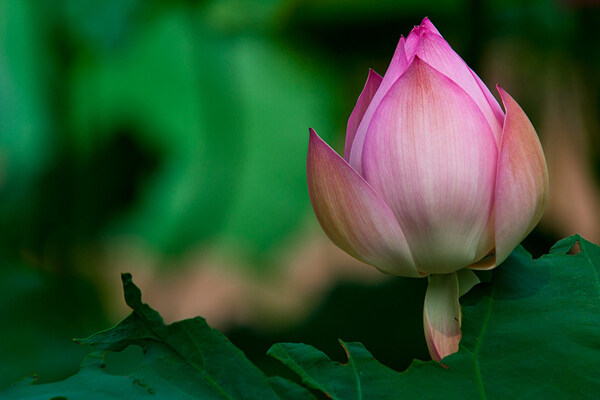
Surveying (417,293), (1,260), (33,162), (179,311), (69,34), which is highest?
(69,34)

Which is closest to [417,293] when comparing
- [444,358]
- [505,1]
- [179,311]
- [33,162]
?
[179,311]

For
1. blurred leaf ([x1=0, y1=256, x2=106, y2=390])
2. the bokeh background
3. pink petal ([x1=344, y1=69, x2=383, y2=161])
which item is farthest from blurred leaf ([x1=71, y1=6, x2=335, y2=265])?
pink petal ([x1=344, y1=69, x2=383, y2=161])

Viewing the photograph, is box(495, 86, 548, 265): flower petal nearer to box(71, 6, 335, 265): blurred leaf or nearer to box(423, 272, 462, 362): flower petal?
box(423, 272, 462, 362): flower petal

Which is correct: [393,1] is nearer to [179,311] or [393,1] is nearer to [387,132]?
[179,311]

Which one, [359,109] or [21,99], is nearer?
[359,109]

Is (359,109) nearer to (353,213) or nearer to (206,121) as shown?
(353,213)

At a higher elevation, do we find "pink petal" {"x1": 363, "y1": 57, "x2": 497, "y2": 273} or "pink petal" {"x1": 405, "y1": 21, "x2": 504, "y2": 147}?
"pink petal" {"x1": 405, "y1": 21, "x2": 504, "y2": 147}

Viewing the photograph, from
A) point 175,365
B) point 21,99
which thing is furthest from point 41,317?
point 175,365
